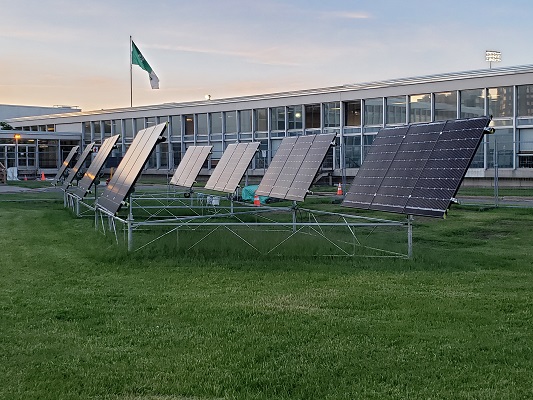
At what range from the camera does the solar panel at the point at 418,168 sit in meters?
11.9

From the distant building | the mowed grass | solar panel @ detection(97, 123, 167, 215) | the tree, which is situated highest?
the distant building

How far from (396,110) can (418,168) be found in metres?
31.1

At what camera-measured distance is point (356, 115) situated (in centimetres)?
4569

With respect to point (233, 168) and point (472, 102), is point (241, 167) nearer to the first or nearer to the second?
point (233, 168)

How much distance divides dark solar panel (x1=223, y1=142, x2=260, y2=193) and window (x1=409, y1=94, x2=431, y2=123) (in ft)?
65.0

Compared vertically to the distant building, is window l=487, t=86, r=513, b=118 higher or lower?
lower

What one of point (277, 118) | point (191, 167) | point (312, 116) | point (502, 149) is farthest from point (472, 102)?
point (191, 167)

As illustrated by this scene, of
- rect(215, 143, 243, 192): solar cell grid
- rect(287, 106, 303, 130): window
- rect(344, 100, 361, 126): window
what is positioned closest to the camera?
rect(215, 143, 243, 192): solar cell grid

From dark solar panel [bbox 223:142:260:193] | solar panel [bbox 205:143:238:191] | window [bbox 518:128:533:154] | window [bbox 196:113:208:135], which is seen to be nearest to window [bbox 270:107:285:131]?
window [bbox 196:113:208:135]

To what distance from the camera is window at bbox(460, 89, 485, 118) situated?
3872 cm

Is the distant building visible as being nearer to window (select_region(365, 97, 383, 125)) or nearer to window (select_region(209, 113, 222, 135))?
window (select_region(209, 113, 222, 135))

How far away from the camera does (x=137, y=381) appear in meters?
5.90

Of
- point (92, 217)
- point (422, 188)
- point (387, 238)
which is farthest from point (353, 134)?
point (422, 188)

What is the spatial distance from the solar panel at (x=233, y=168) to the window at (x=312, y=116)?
22.3m
